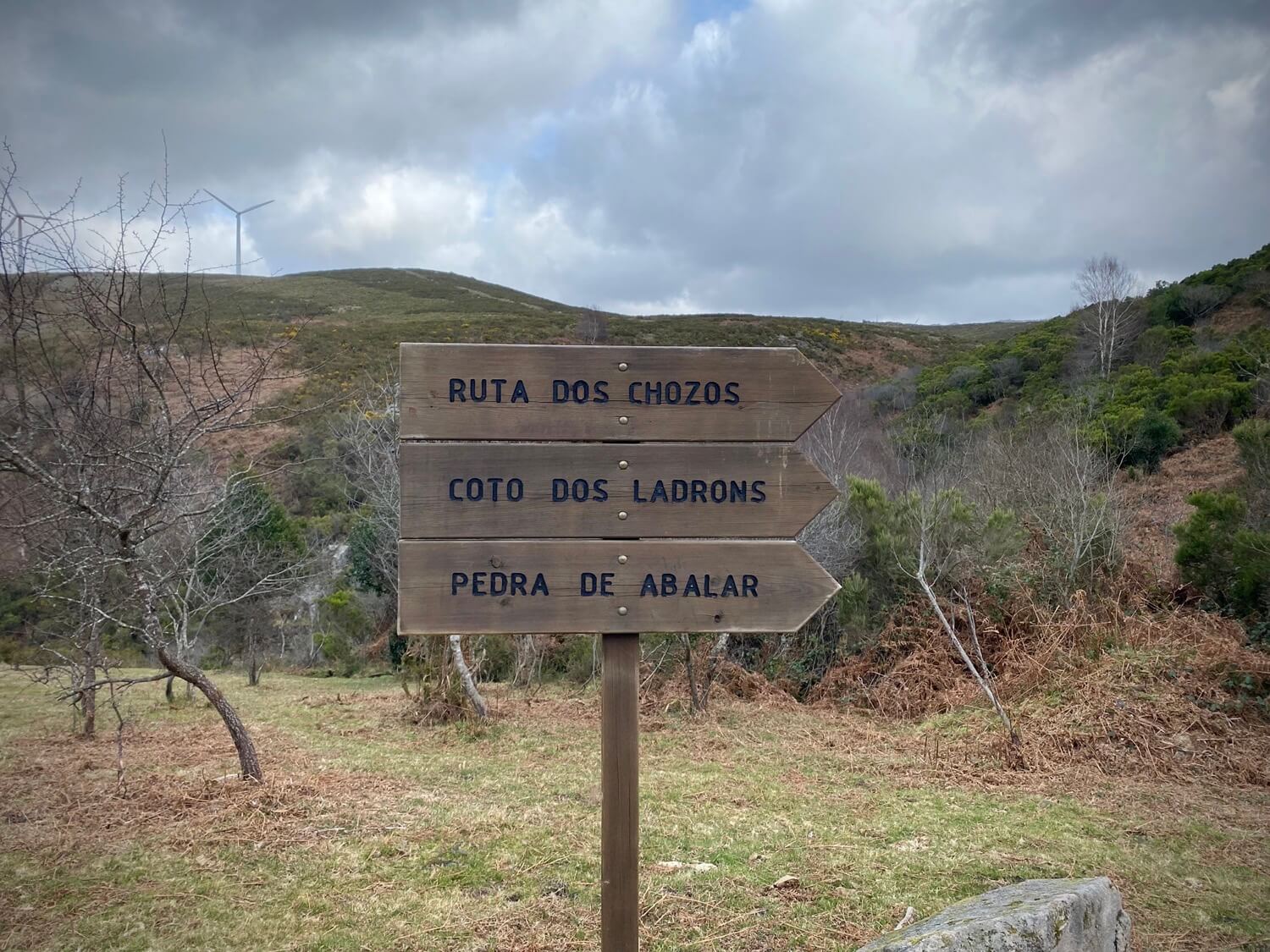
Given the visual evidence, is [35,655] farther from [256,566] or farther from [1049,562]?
[1049,562]

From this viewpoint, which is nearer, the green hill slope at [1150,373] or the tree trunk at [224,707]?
the tree trunk at [224,707]

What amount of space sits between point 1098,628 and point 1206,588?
158cm

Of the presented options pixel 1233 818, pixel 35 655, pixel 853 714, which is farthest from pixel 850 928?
pixel 35 655

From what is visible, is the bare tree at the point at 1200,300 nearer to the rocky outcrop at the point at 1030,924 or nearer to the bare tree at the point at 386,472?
the bare tree at the point at 386,472

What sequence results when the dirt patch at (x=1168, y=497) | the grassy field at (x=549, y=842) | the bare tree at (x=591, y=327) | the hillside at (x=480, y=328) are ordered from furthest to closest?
the bare tree at (x=591, y=327), the hillside at (x=480, y=328), the dirt patch at (x=1168, y=497), the grassy field at (x=549, y=842)

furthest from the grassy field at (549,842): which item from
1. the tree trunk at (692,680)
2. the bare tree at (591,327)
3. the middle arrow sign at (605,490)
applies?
the bare tree at (591,327)

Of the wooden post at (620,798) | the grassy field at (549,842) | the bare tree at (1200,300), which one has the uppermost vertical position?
the bare tree at (1200,300)

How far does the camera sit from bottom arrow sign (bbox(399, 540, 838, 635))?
3039 mm

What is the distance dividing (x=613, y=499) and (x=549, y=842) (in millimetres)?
3395

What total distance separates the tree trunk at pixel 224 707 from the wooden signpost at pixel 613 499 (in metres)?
4.03

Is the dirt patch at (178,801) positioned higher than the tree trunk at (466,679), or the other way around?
the tree trunk at (466,679)

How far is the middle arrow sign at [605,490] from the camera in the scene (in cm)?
305

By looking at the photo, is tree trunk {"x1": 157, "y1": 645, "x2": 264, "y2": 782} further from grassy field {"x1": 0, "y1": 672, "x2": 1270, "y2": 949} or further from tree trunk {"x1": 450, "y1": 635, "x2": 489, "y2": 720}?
tree trunk {"x1": 450, "y1": 635, "x2": 489, "y2": 720}

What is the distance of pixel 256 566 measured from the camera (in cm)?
1681
